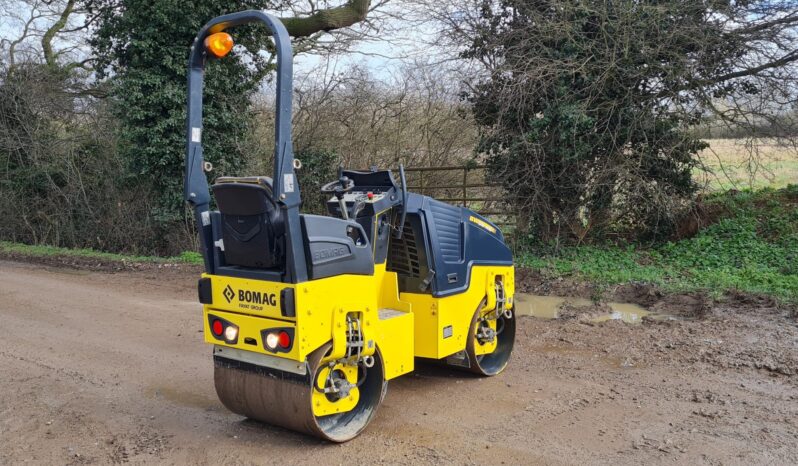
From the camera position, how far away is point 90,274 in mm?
12367

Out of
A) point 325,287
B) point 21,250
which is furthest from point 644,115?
point 21,250

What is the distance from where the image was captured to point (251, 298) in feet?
13.4

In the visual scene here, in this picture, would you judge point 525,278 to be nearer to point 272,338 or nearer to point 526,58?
point 526,58

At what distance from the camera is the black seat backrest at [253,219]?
3918 millimetres

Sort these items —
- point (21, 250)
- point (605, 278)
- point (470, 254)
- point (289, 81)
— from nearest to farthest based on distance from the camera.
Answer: point (289, 81) → point (470, 254) → point (605, 278) → point (21, 250)

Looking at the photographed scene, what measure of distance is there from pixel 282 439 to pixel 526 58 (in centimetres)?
924

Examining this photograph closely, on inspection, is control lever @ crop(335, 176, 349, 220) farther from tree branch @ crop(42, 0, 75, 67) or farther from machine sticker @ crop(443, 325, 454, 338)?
tree branch @ crop(42, 0, 75, 67)


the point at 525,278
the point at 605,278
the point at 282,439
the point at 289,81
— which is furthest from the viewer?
the point at 525,278

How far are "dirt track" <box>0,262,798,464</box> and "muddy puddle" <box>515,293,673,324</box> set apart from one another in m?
0.50

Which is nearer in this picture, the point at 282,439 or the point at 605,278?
the point at 282,439

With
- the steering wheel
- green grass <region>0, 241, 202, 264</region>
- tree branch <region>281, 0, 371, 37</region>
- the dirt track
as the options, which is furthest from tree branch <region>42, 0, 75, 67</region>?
the steering wheel

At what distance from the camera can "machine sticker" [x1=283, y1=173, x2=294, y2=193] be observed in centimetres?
378

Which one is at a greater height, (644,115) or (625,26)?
(625,26)

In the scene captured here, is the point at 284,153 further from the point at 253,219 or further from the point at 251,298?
the point at 251,298
